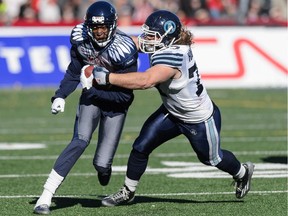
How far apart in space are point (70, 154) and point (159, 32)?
111 cm

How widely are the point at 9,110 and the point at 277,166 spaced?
6637 mm

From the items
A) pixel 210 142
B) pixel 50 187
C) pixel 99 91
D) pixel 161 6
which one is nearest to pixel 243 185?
pixel 210 142

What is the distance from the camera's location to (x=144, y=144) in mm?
7016

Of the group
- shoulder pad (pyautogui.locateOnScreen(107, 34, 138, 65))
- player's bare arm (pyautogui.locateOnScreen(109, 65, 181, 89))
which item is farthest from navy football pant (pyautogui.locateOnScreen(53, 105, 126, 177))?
player's bare arm (pyautogui.locateOnScreen(109, 65, 181, 89))

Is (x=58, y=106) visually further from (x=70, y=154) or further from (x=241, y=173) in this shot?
(x=241, y=173)

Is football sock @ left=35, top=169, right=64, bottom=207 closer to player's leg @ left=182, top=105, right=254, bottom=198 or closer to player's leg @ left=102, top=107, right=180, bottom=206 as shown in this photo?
player's leg @ left=102, top=107, right=180, bottom=206

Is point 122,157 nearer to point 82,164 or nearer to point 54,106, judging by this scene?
point 82,164

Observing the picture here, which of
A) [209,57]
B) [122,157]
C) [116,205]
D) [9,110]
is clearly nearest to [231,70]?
[209,57]

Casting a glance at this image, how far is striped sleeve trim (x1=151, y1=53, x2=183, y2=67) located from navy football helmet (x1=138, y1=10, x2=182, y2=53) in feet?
0.38

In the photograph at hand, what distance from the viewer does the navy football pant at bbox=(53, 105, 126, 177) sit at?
6.88m

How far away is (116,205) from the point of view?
282 inches

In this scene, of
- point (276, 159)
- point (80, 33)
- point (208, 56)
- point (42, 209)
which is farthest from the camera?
point (208, 56)

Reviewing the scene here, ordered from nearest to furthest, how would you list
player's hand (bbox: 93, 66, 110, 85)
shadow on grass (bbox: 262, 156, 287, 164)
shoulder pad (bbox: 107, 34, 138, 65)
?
player's hand (bbox: 93, 66, 110, 85) → shoulder pad (bbox: 107, 34, 138, 65) → shadow on grass (bbox: 262, 156, 287, 164)

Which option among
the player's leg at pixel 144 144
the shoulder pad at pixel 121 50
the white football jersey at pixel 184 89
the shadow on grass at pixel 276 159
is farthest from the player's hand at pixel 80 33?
the shadow on grass at pixel 276 159
